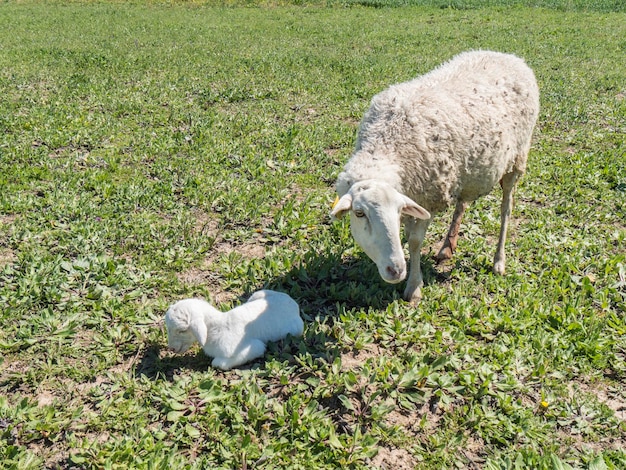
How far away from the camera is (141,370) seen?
3.83 m

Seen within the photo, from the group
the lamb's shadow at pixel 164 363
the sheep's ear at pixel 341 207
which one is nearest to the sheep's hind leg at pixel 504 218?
the sheep's ear at pixel 341 207

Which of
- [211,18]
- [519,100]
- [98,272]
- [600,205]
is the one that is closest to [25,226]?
[98,272]

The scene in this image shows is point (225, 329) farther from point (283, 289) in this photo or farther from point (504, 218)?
point (504, 218)

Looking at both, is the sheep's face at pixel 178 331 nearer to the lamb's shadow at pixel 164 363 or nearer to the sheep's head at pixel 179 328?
the sheep's head at pixel 179 328

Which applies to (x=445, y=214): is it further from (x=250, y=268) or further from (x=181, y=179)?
(x=181, y=179)

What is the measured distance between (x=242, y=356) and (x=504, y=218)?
10.2 ft

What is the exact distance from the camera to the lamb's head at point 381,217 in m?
3.78

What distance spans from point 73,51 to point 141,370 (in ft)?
41.9

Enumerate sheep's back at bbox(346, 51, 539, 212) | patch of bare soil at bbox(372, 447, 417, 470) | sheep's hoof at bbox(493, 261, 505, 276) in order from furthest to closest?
sheep's hoof at bbox(493, 261, 505, 276) → sheep's back at bbox(346, 51, 539, 212) → patch of bare soil at bbox(372, 447, 417, 470)

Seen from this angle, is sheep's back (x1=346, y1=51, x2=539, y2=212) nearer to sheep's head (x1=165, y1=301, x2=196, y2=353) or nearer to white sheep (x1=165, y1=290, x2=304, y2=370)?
white sheep (x1=165, y1=290, x2=304, y2=370)

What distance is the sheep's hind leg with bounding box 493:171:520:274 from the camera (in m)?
5.20

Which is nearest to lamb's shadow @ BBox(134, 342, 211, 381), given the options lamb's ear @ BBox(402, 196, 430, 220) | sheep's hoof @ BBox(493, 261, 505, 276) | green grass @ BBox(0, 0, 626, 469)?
green grass @ BBox(0, 0, 626, 469)

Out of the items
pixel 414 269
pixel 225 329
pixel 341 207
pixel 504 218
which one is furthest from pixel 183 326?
pixel 504 218

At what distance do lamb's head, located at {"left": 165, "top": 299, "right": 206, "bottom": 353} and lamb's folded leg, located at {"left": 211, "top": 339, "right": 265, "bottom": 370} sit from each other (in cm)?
20
